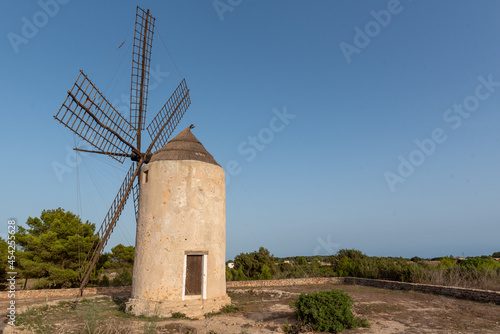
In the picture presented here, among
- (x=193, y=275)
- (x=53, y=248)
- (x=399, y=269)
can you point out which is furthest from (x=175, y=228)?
(x=399, y=269)

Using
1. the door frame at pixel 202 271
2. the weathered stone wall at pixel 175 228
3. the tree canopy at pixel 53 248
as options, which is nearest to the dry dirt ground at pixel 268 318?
the door frame at pixel 202 271

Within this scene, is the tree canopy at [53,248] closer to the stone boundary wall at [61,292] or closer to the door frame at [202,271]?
the stone boundary wall at [61,292]

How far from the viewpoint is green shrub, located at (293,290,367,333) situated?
710 centimetres

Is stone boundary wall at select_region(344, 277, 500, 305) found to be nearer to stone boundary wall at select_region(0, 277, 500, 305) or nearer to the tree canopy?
stone boundary wall at select_region(0, 277, 500, 305)

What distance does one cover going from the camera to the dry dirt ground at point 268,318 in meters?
6.96

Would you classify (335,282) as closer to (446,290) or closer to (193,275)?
(446,290)

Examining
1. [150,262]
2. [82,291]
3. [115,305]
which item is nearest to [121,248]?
[82,291]

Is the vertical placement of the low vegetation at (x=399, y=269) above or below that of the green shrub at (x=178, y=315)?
above

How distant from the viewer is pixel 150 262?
9.30m

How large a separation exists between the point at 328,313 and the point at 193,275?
415 centimetres

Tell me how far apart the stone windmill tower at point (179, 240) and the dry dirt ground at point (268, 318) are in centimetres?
65

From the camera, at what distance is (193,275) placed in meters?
9.42

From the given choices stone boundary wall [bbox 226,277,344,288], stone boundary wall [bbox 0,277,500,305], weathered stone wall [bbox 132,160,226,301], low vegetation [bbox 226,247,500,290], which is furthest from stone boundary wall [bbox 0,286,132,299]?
low vegetation [bbox 226,247,500,290]

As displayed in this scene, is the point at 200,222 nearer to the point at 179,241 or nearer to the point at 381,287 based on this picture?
the point at 179,241
